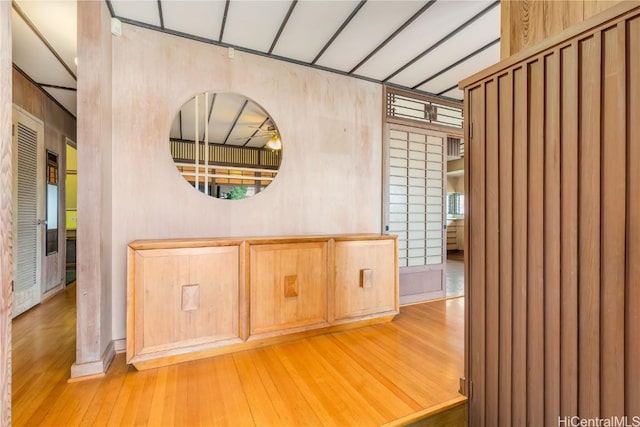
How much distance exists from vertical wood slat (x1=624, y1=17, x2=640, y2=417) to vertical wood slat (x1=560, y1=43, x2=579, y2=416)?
151 millimetres

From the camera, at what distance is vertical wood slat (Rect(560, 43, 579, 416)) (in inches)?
46.2

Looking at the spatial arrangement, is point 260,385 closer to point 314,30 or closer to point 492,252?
point 492,252

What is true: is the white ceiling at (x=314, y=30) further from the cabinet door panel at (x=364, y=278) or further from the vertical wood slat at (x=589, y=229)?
the cabinet door panel at (x=364, y=278)

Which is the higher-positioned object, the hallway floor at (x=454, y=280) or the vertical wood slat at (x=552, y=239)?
the vertical wood slat at (x=552, y=239)

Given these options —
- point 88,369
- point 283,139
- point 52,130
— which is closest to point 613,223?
point 283,139

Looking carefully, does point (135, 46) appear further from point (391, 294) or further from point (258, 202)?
point (391, 294)

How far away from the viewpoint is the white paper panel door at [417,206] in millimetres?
3688

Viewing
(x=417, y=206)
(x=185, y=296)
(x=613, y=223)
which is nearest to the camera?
(x=613, y=223)

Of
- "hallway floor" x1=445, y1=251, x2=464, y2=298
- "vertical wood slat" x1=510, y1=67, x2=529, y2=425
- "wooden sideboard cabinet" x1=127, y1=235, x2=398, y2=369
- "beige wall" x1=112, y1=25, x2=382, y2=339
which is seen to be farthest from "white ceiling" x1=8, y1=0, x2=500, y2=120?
"hallway floor" x1=445, y1=251, x2=464, y2=298

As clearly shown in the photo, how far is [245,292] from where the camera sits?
2322 millimetres

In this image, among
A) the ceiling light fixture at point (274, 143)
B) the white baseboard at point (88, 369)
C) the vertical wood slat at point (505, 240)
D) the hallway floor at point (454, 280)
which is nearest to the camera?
the vertical wood slat at point (505, 240)

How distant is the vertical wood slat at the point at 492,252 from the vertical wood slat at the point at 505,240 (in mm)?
19

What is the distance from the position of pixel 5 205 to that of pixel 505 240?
78.5 inches

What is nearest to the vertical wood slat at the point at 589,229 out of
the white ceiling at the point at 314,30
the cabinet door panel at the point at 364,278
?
the white ceiling at the point at 314,30
